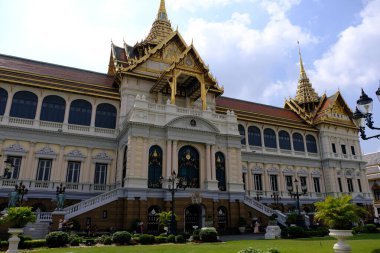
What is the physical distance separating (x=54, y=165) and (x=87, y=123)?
4971 millimetres

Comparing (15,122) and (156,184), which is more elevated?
(15,122)

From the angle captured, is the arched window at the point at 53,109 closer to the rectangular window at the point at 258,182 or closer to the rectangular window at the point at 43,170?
the rectangular window at the point at 43,170

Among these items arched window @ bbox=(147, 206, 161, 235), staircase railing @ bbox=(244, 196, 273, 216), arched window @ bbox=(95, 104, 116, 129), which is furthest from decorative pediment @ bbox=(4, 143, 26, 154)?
staircase railing @ bbox=(244, 196, 273, 216)

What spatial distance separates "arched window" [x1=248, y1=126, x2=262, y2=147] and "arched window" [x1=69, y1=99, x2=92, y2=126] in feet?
63.8

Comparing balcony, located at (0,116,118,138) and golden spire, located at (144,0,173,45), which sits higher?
golden spire, located at (144,0,173,45)

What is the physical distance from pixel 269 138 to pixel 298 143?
494 centimetres

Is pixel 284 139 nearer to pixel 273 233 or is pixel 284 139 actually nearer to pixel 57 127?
pixel 273 233

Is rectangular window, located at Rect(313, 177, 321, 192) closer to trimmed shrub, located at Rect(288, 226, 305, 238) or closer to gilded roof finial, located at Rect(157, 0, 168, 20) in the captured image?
trimmed shrub, located at Rect(288, 226, 305, 238)

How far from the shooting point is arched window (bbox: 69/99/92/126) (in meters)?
28.9

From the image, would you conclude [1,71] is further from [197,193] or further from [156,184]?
[197,193]

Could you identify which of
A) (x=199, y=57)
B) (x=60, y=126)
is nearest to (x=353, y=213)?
(x=199, y=57)

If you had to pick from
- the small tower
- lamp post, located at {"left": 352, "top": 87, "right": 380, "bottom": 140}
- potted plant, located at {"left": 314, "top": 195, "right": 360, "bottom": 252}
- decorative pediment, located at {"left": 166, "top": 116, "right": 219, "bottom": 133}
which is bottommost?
potted plant, located at {"left": 314, "top": 195, "right": 360, "bottom": 252}

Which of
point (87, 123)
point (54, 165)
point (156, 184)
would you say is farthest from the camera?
point (87, 123)

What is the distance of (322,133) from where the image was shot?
4234 cm
